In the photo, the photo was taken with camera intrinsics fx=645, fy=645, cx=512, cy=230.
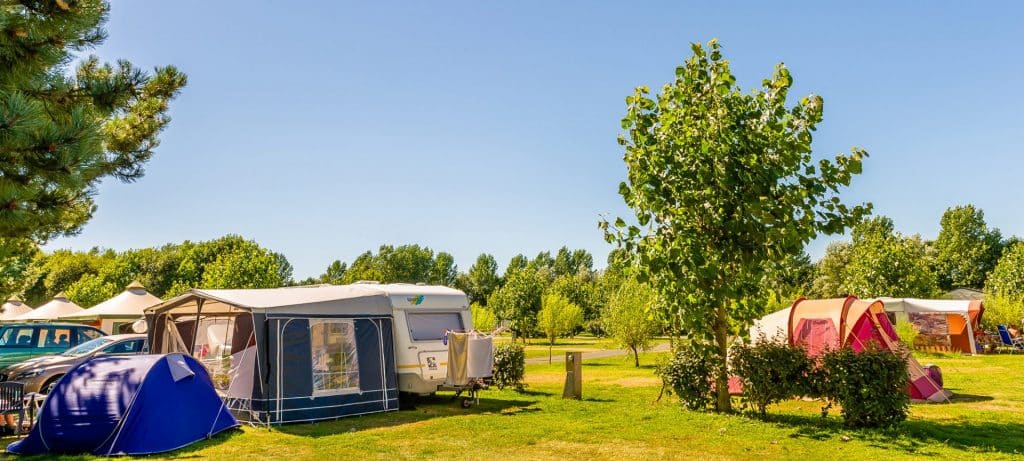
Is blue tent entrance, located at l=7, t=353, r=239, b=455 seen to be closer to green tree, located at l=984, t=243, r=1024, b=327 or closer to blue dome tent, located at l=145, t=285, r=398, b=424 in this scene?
blue dome tent, located at l=145, t=285, r=398, b=424

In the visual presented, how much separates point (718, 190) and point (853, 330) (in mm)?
5208

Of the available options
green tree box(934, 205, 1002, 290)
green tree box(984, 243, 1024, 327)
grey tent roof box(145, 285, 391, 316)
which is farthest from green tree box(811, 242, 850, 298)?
grey tent roof box(145, 285, 391, 316)

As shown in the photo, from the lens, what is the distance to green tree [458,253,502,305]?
77.1 meters

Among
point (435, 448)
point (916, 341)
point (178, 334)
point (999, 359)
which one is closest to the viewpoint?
point (435, 448)

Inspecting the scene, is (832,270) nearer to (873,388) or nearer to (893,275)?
(893,275)

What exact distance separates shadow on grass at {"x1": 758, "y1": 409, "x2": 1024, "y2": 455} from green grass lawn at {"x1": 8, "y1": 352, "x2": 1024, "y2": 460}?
16mm

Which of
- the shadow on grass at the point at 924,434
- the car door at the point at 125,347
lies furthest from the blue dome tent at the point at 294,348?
the shadow on grass at the point at 924,434

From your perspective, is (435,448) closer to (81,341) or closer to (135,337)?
(135,337)

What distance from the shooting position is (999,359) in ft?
85.5

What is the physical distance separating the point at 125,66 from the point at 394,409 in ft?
26.9

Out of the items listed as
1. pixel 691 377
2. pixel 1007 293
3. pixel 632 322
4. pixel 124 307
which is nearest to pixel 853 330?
pixel 691 377

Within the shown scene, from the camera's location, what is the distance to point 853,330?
13.7 meters

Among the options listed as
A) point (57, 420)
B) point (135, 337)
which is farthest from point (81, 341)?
point (57, 420)

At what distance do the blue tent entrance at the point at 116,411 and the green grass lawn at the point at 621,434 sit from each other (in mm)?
602
